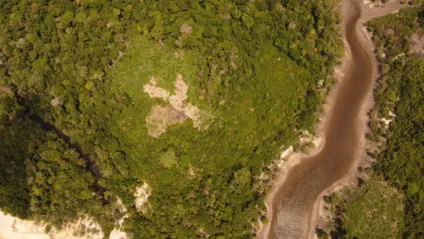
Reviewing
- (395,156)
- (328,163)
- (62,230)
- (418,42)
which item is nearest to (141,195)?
→ (62,230)

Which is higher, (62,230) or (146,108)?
(146,108)

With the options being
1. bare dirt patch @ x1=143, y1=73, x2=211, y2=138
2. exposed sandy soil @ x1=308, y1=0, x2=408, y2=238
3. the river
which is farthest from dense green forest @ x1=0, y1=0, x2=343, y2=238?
exposed sandy soil @ x1=308, y1=0, x2=408, y2=238

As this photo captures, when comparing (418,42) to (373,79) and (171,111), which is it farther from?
(171,111)

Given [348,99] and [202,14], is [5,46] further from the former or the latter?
[348,99]

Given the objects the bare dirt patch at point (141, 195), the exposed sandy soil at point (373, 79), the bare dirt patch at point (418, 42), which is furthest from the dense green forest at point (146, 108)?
the bare dirt patch at point (418, 42)

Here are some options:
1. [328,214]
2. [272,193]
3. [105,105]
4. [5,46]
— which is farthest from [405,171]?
[5,46]

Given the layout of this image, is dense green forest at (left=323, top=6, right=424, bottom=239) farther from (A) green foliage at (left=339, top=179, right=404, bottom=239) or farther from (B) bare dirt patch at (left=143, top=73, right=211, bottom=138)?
(B) bare dirt patch at (left=143, top=73, right=211, bottom=138)
